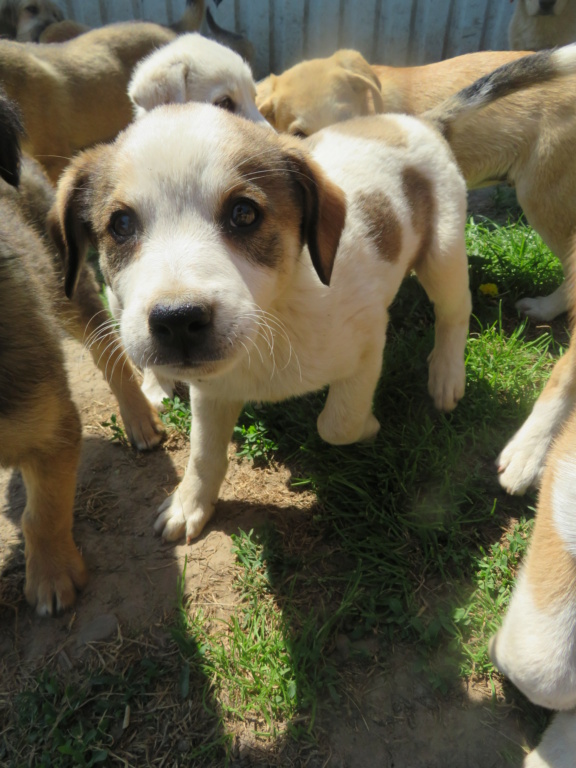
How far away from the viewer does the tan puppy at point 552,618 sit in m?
1.85

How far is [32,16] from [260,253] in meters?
7.86

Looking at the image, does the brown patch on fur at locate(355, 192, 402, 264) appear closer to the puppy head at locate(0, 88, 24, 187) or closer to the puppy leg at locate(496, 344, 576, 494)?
the puppy leg at locate(496, 344, 576, 494)

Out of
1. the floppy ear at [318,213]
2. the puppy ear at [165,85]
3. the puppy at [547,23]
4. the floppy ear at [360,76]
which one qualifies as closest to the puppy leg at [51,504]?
the floppy ear at [318,213]

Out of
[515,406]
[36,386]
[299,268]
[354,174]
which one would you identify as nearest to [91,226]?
[36,386]

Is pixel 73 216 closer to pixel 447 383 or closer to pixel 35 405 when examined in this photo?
pixel 35 405

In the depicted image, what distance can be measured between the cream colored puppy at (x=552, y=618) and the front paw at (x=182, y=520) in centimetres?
141

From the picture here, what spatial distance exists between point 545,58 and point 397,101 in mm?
1853

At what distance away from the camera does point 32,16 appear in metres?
7.97

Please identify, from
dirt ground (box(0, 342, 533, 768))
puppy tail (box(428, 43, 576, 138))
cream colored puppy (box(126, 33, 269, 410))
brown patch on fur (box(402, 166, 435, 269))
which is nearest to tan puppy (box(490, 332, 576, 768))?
dirt ground (box(0, 342, 533, 768))

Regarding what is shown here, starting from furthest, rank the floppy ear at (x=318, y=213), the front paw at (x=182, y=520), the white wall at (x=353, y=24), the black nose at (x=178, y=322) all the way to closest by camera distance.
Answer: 1. the white wall at (x=353, y=24)
2. the front paw at (x=182, y=520)
3. the floppy ear at (x=318, y=213)
4. the black nose at (x=178, y=322)

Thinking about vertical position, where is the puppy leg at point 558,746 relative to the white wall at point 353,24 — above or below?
below

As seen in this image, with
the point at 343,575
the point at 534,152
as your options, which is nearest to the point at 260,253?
the point at 343,575

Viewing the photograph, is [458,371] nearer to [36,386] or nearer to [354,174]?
[354,174]

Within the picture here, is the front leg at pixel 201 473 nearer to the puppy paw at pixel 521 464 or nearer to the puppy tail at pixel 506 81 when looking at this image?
the puppy paw at pixel 521 464
